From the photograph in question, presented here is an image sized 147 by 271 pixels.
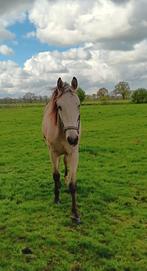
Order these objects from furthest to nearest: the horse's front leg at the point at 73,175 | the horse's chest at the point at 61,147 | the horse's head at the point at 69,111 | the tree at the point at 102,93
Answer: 1. the tree at the point at 102,93
2. the horse's chest at the point at 61,147
3. the horse's front leg at the point at 73,175
4. the horse's head at the point at 69,111

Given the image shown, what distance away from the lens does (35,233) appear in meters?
5.97

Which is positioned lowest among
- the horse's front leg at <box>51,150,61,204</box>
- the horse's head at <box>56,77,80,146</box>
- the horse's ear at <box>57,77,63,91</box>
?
the horse's front leg at <box>51,150,61,204</box>

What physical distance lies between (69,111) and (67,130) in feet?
1.17

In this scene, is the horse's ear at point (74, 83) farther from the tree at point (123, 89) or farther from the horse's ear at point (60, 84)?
the tree at point (123, 89)

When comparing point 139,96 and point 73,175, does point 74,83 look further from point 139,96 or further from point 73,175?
point 139,96

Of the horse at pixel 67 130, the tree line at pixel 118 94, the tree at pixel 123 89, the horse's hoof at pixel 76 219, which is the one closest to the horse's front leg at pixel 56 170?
the horse at pixel 67 130

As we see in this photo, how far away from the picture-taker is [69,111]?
6145 millimetres

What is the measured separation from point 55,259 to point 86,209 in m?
2.21

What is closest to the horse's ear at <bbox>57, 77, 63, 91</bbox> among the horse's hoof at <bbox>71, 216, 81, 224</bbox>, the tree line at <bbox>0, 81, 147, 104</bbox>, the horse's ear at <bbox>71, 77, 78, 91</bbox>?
the horse's ear at <bbox>71, 77, 78, 91</bbox>

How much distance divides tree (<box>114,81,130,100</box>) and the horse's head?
71949 mm

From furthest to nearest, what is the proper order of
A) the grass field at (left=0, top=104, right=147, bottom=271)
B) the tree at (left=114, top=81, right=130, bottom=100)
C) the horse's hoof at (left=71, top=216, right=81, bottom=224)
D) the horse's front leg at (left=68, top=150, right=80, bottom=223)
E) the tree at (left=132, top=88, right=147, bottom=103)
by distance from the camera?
the tree at (left=114, top=81, right=130, bottom=100) < the tree at (left=132, top=88, right=147, bottom=103) < the horse's front leg at (left=68, top=150, right=80, bottom=223) < the horse's hoof at (left=71, top=216, right=81, bottom=224) < the grass field at (left=0, top=104, right=147, bottom=271)

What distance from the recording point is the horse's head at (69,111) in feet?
19.4

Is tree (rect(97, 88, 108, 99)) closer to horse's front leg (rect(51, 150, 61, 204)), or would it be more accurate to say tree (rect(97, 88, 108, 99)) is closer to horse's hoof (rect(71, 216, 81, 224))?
horse's front leg (rect(51, 150, 61, 204))

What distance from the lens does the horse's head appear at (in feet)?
19.4
